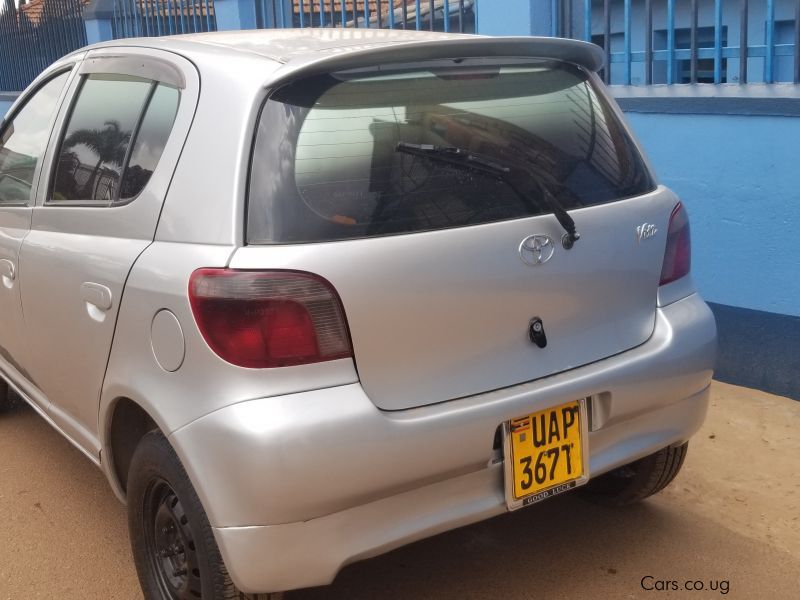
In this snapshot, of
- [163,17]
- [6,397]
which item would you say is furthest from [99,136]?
[163,17]

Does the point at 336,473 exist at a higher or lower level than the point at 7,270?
lower

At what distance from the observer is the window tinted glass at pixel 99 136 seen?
3.02 meters

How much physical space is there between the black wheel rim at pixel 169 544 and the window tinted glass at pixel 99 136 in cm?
92

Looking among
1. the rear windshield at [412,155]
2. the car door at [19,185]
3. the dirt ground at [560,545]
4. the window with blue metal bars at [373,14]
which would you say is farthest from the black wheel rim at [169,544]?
the window with blue metal bars at [373,14]

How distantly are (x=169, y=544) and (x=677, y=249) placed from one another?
5.60 ft

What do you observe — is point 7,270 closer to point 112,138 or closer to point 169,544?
point 112,138

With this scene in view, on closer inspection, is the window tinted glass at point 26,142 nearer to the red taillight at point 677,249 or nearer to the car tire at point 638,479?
the red taillight at point 677,249

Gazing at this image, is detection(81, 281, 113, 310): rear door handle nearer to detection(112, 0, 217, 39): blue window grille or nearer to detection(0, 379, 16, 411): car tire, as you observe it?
detection(0, 379, 16, 411): car tire

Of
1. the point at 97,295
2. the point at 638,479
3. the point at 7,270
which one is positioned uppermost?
the point at 97,295

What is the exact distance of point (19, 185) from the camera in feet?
12.2

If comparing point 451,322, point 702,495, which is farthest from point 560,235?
point 702,495

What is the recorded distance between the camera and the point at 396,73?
2.62 metres

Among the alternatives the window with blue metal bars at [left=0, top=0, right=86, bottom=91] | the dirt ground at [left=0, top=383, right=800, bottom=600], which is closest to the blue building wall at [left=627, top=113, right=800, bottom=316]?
the dirt ground at [left=0, top=383, right=800, bottom=600]

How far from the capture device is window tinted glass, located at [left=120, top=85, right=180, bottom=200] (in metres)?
2.79
